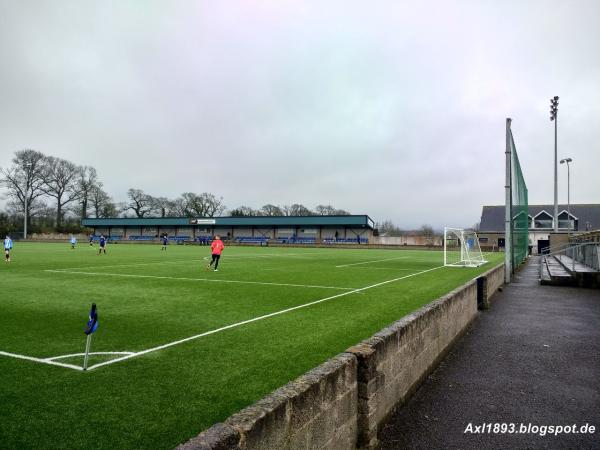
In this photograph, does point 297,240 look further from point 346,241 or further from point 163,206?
point 163,206

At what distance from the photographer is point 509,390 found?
540 centimetres

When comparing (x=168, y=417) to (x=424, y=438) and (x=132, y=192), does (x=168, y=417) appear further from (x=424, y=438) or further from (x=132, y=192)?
(x=132, y=192)

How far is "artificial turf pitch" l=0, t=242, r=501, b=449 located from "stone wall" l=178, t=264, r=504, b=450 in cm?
124

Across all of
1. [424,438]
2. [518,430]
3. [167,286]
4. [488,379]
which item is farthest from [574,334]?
[167,286]

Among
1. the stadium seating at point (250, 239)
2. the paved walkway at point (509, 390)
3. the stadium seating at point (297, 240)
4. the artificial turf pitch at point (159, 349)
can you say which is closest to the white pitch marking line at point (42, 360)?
the artificial turf pitch at point (159, 349)

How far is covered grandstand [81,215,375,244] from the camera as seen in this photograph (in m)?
74.6

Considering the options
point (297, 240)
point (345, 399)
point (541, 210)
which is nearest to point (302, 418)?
point (345, 399)

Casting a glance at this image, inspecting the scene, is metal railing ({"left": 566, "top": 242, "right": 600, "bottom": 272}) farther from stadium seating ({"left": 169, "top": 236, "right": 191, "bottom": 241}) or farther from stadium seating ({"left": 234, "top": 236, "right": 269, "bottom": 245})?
stadium seating ({"left": 169, "top": 236, "right": 191, "bottom": 241})

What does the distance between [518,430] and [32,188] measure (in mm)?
92904

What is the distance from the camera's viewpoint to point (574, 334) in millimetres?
8547

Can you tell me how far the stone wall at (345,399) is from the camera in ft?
8.14

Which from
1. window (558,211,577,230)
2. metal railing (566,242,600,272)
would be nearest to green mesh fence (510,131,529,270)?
metal railing (566,242,600,272)

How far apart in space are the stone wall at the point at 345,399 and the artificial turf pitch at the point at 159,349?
1.24 metres

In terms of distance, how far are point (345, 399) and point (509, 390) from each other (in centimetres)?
304
